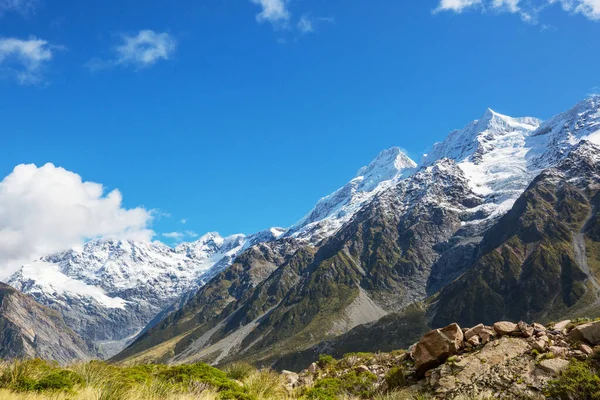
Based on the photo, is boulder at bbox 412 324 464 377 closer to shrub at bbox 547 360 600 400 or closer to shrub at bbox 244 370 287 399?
shrub at bbox 547 360 600 400

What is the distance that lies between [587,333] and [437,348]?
580 centimetres

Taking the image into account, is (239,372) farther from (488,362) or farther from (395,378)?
(488,362)

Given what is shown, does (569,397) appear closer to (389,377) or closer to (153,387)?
(389,377)

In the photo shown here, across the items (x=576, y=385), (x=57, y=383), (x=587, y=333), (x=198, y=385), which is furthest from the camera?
(x=198, y=385)

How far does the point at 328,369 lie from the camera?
29969 mm

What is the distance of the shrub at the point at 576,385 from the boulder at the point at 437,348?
4904mm

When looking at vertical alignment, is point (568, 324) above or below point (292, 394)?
above

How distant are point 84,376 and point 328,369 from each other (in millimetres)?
16934

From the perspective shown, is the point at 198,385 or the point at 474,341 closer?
the point at 198,385

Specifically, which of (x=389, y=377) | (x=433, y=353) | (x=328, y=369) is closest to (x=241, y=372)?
(x=328, y=369)

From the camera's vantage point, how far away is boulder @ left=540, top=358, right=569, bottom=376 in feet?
54.3

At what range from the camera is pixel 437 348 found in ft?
67.5

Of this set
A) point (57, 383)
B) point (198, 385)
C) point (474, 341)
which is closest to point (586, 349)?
point (474, 341)

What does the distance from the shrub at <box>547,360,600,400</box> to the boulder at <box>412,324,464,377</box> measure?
193 inches
